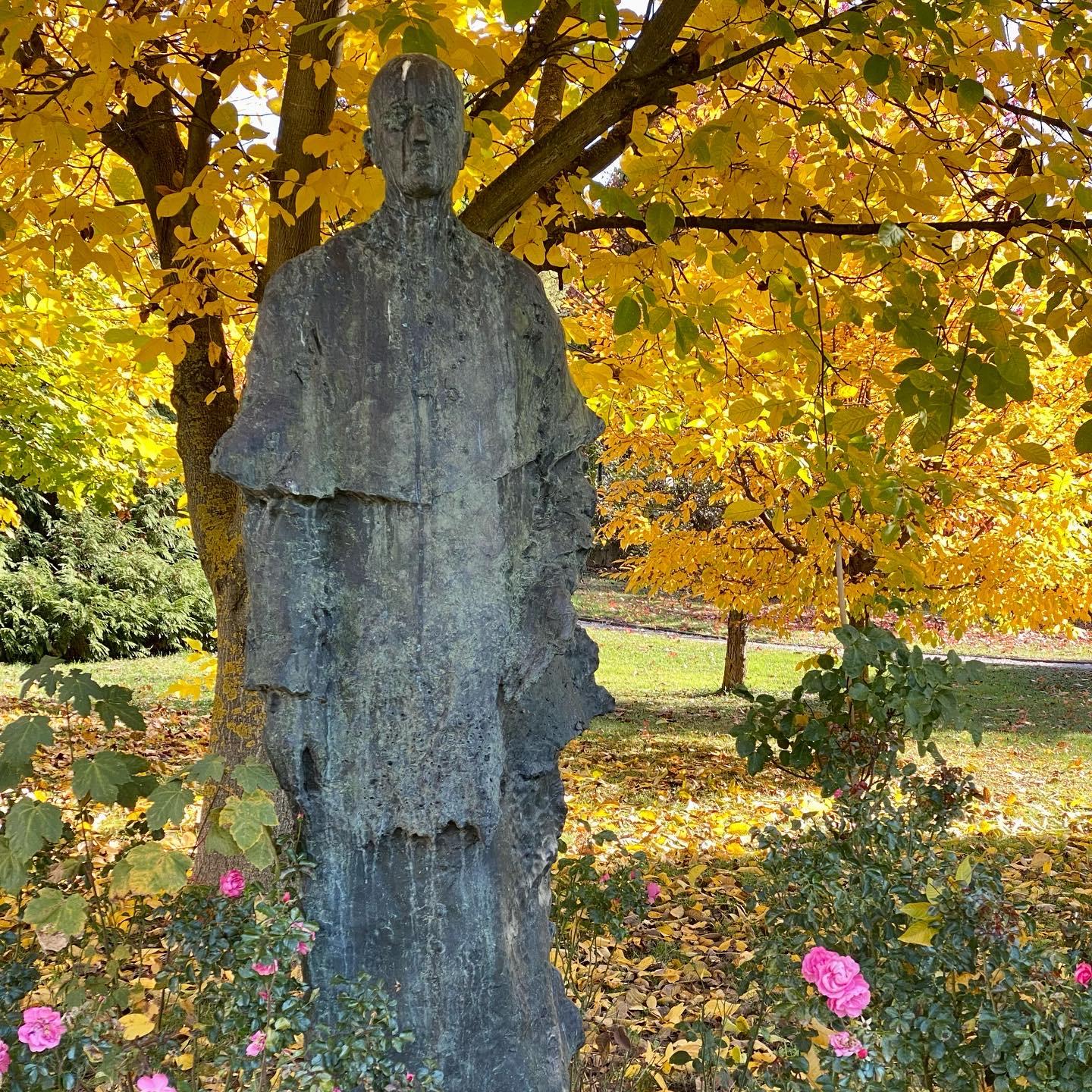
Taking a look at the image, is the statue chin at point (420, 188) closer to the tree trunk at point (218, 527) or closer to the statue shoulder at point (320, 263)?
the statue shoulder at point (320, 263)

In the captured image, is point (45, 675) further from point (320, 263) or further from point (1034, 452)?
point (1034, 452)

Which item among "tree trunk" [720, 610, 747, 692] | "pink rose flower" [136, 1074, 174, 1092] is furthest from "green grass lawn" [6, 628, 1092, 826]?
"pink rose flower" [136, 1074, 174, 1092]

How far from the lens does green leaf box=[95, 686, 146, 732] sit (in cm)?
293

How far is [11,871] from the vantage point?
2.37 m

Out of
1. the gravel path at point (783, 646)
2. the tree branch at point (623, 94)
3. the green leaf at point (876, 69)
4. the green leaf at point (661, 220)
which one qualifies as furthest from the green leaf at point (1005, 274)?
the gravel path at point (783, 646)

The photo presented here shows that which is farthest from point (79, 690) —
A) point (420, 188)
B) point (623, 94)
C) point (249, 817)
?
point (623, 94)

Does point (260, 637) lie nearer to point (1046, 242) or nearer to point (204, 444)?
point (1046, 242)

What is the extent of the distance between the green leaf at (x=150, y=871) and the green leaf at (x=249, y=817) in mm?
174

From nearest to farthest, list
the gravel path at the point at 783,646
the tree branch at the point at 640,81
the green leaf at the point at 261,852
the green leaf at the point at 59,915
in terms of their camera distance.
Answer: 1. the green leaf at the point at 261,852
2. the green leaf at the point at 59,915
3. the tree branch at the point at 640,81
4. the gravel path at the point at 783,646

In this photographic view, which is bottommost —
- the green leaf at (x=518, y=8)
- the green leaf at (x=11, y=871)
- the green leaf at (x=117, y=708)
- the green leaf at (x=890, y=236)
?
the green leaf at (x=11, y=871)

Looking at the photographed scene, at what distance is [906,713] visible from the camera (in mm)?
3664

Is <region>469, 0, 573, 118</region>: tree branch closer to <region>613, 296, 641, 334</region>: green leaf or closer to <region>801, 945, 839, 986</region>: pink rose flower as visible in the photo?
<region>613, 296, 641, 334</region>: green leaf

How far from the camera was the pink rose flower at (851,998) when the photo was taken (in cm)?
240

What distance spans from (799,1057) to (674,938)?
7.52ft
